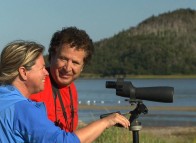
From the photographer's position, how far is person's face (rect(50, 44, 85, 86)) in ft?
10.3

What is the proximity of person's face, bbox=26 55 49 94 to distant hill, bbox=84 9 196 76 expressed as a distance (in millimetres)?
102883

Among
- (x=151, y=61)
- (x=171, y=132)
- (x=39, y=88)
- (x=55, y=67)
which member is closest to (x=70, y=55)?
(x=55, y=67)

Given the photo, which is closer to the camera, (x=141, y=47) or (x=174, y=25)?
(x=141, y=47)

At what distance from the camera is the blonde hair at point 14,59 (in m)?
2.53

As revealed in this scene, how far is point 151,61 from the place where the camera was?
369 feet

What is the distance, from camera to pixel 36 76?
2.58 m

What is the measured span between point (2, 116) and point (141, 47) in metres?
116

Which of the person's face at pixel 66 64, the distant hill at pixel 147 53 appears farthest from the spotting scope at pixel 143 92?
the distant hill at pixel 147 53

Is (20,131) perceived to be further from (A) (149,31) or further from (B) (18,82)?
(A) (149,31)

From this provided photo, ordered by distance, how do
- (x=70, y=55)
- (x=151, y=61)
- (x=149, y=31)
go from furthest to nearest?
(x=149, y=31) → (x=151, y=61) → (x=70, y=55)

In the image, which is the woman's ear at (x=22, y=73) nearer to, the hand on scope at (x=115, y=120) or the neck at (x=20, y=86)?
the neck at (x=20, y=86)

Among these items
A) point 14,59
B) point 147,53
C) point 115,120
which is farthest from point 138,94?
point 147,53

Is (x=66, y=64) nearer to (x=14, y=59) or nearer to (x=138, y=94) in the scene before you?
(x=138, y=94)

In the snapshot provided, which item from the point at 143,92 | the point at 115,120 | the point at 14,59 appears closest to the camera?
the point at 14,59
